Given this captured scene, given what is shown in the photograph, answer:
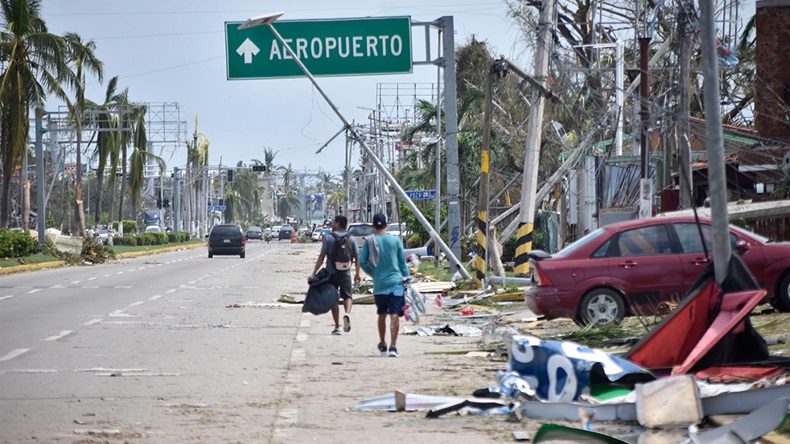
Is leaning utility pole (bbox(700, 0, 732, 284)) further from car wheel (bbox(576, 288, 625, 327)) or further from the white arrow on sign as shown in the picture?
the white arrow on sign

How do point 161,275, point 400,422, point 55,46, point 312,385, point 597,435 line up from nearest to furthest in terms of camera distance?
point 597,435 < point 400,422 < point 312,385 < point 161,275 < point 55,46

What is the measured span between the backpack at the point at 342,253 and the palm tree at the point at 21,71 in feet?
90.6

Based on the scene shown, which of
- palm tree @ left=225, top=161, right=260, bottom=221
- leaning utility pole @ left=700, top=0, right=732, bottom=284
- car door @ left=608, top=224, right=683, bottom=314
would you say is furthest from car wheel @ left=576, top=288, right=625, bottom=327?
palm tree @ left=225, top=161, right=260, bottom=221

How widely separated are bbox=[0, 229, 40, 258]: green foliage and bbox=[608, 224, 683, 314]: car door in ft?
96.7

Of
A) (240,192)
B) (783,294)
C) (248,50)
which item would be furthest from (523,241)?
(240,192)

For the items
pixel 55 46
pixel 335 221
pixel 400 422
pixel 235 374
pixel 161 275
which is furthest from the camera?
pixel 55 46

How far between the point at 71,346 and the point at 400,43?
13287mm

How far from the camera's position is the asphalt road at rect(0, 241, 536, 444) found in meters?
7.77

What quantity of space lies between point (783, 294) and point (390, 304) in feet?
18.4

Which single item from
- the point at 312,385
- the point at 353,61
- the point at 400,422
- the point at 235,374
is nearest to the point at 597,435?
the point at 400,422

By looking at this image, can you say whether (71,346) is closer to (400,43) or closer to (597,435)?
(597,435)

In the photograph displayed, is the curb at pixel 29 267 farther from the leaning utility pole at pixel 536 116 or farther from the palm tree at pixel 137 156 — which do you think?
the palm tree at pixel 137 156

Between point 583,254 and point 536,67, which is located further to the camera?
point 536,67

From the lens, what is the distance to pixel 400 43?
24.7m
